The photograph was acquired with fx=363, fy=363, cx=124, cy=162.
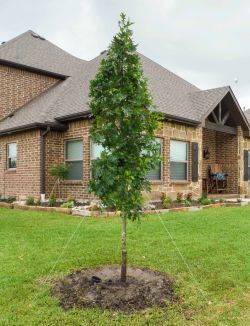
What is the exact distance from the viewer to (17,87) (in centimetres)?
1672

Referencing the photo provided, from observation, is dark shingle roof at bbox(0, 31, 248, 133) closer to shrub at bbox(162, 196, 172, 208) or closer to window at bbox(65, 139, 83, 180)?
window at bbox(65, 139, 83, 180)

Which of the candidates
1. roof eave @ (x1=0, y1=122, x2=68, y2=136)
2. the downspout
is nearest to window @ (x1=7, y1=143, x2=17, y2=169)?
roof eave @ (x1=0, y1=122, x2=68, y2=136)

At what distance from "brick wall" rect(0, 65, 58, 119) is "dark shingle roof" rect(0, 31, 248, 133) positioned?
363 millimetres

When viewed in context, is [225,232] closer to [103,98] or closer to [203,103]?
[103,98]

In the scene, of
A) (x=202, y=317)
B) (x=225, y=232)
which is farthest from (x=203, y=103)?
(x=202, y=317)

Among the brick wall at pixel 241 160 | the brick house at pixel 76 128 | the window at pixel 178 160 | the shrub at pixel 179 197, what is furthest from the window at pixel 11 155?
the brick wall at pixel 241 160

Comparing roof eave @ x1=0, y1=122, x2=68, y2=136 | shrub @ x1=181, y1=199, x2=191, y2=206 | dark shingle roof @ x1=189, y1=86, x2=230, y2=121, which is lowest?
shrub @ x1=181, y1=199, x2=191, y2=206

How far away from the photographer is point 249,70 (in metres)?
24.7

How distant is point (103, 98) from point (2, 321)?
2.58m

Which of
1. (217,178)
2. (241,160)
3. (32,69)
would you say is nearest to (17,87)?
(32,69)

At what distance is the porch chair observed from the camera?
628 inches

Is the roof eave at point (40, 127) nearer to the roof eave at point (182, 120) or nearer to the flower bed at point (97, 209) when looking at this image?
the flower bed at point (97, 209)

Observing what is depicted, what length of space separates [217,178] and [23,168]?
8.19m

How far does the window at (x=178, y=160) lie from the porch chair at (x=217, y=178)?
282 cm
